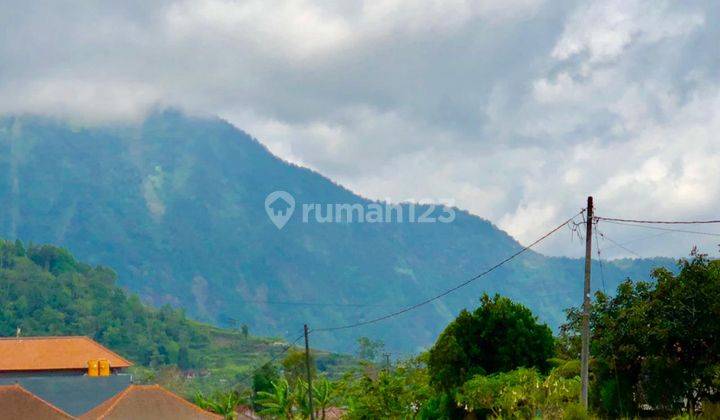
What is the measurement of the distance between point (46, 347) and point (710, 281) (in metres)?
69.9

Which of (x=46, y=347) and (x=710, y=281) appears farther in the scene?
(x=46, y=347)

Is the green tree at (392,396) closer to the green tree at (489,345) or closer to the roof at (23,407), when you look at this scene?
the green tree at (489,345)

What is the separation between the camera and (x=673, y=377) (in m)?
33.3

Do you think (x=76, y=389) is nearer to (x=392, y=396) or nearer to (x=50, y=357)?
(x=50, y=357)

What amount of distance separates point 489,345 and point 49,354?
52.3 m

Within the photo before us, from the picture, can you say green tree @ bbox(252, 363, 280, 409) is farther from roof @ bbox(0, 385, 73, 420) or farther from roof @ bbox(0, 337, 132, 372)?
roof @ bbox(0, 385, 73, 420)

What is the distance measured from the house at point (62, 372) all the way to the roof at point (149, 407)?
340 inches

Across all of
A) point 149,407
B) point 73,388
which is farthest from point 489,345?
point 73,388

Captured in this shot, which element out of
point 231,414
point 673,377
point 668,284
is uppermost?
point 668,284

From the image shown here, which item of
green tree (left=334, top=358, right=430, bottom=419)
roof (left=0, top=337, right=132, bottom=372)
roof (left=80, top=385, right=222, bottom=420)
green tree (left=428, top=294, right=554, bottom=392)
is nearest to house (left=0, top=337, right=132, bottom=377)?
roof (left=0, top=337, right=132, bottom=372)

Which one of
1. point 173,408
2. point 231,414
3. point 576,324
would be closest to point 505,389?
point 576,324

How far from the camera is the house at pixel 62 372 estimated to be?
81.6m

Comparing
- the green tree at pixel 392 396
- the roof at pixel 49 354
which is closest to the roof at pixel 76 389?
the roof at pixel 49 354

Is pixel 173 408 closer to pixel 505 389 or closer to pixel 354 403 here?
pixel 354 403
